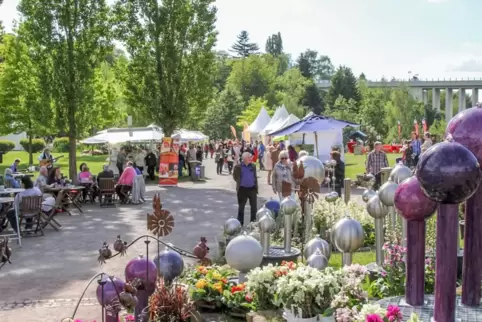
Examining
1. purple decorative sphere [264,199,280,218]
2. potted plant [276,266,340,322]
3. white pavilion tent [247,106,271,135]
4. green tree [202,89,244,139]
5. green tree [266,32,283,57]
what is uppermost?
green tree [266,32,283,57]

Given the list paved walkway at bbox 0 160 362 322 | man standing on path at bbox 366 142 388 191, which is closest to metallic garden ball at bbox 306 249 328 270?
paved walkway at bbox 0 160 362 322

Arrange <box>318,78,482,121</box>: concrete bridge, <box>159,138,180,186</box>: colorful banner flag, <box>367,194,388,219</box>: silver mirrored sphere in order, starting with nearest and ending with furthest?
<box>367,194,388,219</box>: silver mirrored sphere, <box>159,138,180,186</box>: colorful banner flag, <box>318,78,482,121</box>: concrete bridge

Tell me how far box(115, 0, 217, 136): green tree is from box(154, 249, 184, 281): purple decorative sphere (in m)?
22.2

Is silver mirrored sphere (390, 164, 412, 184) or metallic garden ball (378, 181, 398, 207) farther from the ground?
silver mirrored sphere (390, 164, 412, 184)

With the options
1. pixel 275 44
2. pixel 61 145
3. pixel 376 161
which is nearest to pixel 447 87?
pixel 275 44

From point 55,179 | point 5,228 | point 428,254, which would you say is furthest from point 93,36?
point 428,254

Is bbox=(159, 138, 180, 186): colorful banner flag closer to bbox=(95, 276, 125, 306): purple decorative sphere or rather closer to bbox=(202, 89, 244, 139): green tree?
bbox=(95, 276, 125, 306): purple decorative sphere

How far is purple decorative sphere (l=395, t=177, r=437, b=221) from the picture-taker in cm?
492

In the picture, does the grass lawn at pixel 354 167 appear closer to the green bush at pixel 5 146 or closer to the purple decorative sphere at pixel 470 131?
the purple decorative sphere at pixel 470 131

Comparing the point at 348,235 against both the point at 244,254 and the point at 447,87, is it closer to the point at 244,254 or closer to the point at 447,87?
the point at 244,254

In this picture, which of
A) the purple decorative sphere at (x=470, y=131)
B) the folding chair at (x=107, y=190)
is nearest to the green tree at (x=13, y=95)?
the folding chair at (x=107, y=190)

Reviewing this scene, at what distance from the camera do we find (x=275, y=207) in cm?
1157

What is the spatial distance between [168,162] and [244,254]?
1815cm

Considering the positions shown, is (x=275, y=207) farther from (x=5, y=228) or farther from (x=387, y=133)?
(x=387, y=133)
